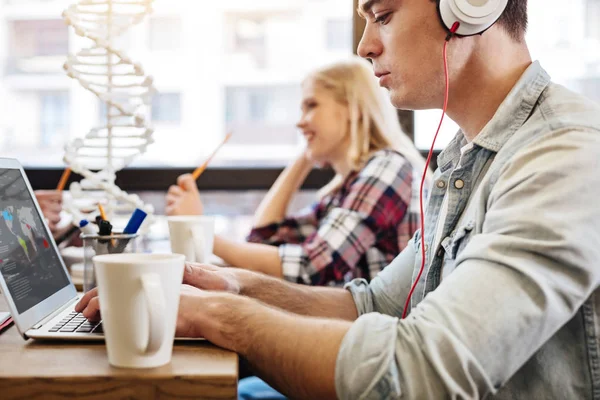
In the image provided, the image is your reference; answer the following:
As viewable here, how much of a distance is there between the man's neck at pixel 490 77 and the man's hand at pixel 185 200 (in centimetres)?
93

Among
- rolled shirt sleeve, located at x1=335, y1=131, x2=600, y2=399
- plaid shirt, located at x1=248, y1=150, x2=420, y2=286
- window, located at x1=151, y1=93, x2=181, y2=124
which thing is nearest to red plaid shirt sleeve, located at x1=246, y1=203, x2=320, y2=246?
plaid shirt, located at x1=248, y1=150, x2=420, y2=286

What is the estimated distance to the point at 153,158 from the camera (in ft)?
8.31

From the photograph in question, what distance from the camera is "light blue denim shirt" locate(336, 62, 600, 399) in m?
0.67

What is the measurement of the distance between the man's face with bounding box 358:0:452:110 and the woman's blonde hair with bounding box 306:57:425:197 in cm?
84

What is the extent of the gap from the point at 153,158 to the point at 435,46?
1.73 metres

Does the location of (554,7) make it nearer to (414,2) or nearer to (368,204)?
(368,204)

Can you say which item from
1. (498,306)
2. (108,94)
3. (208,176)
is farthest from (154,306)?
(208,176)

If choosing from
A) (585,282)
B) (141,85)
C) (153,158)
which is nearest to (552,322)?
(585,282)

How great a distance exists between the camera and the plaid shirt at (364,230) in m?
1.70

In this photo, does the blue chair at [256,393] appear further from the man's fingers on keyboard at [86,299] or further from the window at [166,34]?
the window at [166,34]

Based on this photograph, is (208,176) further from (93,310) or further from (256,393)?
(93,310)

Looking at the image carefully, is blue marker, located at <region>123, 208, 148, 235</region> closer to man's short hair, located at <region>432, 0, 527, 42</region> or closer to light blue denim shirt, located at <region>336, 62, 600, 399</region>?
light blue denim shirt, located at <region>336, 62, 600, 399</region>

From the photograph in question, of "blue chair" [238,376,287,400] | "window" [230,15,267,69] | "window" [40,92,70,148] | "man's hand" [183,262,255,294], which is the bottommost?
"blue chair" [238,376,287,400]

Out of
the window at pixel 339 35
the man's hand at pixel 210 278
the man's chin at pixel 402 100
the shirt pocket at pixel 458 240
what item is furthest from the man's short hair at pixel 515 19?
the window at pixel 339 35
